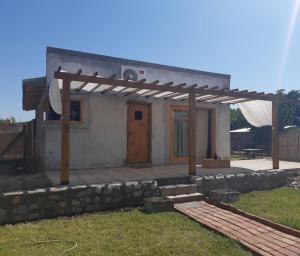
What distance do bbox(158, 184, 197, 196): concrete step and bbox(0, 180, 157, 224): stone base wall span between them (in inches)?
7.7

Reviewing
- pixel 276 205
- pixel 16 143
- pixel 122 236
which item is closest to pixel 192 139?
pixel 276 205

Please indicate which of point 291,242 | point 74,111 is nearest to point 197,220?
point 291,242

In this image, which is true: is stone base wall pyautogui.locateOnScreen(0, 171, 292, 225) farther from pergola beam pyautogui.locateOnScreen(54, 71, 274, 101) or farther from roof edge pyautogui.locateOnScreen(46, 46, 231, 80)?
roof edge pyautogui.locateOnScreen(46, 46, 231, 80)

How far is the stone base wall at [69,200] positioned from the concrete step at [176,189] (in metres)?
0.20

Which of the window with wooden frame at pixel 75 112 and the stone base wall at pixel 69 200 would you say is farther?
the window with wooden frame at pixel 75 112

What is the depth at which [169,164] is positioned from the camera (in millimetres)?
11008

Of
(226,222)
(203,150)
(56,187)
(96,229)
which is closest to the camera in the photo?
(96,229)

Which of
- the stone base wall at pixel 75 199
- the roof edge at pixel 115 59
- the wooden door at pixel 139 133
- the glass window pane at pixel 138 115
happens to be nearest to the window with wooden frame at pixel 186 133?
the wooden door at pixel 139 133

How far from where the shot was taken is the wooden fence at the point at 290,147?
13742mm

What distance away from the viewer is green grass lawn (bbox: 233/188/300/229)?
19.1 ft

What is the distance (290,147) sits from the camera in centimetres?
1407

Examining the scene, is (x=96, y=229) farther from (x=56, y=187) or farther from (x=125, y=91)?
(x=125, y=91)

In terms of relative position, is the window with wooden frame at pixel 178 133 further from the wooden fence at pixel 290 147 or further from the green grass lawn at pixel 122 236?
the wooden fence at pixel 290 147

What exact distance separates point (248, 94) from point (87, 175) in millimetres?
5635
